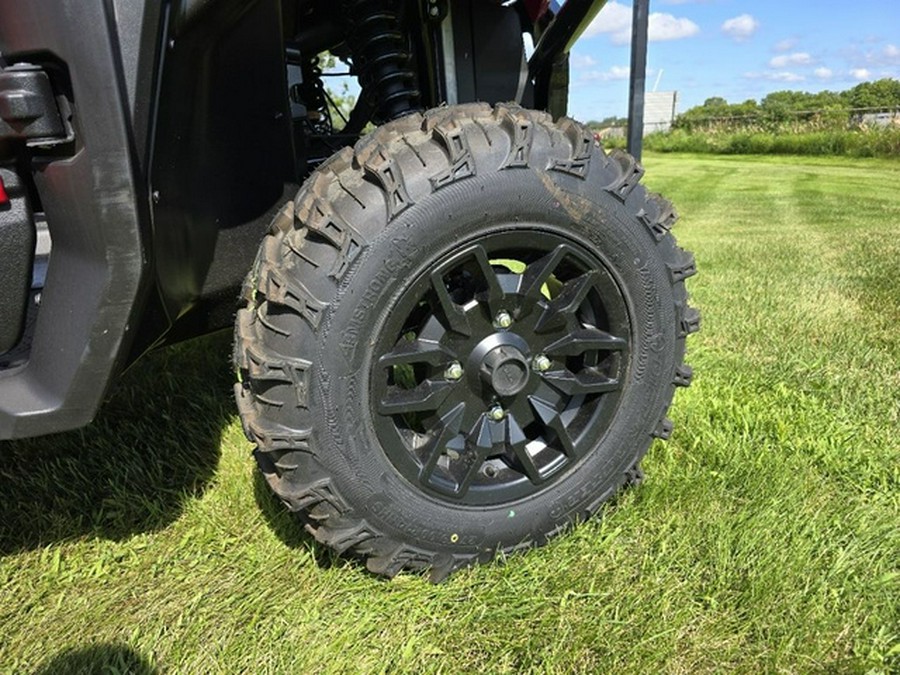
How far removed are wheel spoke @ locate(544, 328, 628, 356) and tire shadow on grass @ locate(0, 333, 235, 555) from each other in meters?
1.23

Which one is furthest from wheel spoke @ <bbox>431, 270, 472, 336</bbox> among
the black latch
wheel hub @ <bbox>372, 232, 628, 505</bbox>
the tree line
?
the tree line

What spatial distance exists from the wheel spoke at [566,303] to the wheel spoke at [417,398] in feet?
1.01

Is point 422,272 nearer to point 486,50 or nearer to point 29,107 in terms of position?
point 29,107

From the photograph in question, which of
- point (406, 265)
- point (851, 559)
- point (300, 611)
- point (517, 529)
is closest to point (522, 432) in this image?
point (517, 529)

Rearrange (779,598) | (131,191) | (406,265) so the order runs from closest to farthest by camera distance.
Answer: (131,191)
(406,265)
(779,598)

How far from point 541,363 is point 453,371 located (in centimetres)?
27

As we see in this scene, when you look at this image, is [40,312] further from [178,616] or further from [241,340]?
[178,616]

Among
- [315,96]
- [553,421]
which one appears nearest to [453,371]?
[553,421]

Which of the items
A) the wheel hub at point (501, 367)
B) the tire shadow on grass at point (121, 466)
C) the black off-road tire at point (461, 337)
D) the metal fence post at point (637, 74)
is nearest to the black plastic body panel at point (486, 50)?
the metal fence post at point (637, 74)

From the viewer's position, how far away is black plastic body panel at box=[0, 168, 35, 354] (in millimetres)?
1329

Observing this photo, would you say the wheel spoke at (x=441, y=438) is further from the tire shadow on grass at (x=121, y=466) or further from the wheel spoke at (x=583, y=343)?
the tire shadow on grass at (x=121, y=466)

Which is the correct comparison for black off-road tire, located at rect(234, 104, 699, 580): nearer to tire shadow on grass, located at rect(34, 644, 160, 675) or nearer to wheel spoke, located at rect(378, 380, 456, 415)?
wheel spoke, located at rect(378, 380, 456, 415)

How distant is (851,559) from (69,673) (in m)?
2.05

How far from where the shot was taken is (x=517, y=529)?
6.06 ft
